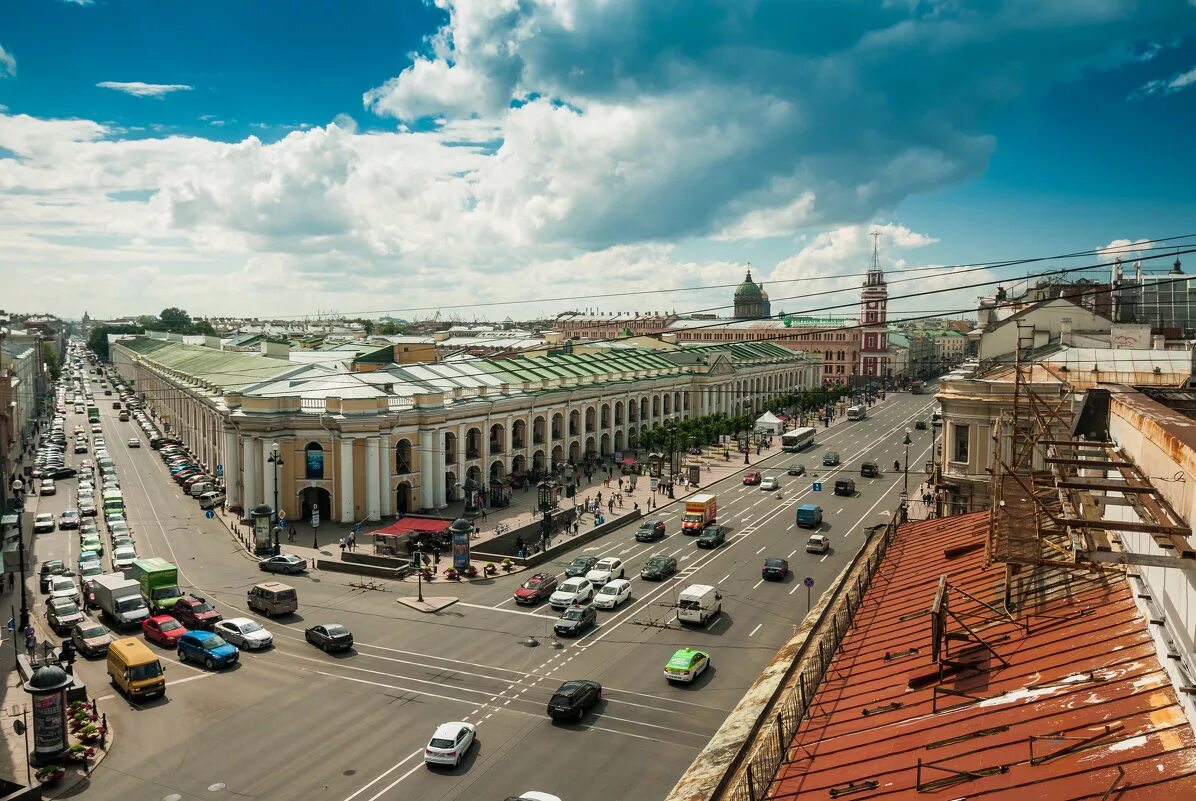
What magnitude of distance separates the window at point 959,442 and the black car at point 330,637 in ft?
89.8

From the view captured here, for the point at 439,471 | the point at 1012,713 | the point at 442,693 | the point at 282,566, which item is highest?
the point at 1012,713

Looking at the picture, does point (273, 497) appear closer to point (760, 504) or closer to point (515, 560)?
point (515, 560)

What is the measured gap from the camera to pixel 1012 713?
28.3 feet

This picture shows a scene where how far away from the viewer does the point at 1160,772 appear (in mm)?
6449

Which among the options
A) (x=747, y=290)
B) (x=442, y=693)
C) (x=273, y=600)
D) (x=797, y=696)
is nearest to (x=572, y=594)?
(x=442, y=693)

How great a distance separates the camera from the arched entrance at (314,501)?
5147 cm

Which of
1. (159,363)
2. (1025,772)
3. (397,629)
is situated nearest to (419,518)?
(397,629)

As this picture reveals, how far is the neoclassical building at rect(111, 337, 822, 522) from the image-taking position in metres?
50.7

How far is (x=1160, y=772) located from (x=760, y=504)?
5015cm

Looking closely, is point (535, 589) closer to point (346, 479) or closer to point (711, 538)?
point (711, 538)

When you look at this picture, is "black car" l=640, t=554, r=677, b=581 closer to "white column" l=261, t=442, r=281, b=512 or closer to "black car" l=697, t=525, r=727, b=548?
"black car" l=697, t=525, r=727, b=548

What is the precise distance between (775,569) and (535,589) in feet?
35.1

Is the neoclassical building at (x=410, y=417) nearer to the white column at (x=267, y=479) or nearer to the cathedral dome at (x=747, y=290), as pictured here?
the white column at (x=267, y=479)

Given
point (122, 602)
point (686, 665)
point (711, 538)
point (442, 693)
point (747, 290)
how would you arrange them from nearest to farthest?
point (442, 693) → point (686, 665) → point (122, 602) → point (711, 538) → point (747, 290)
